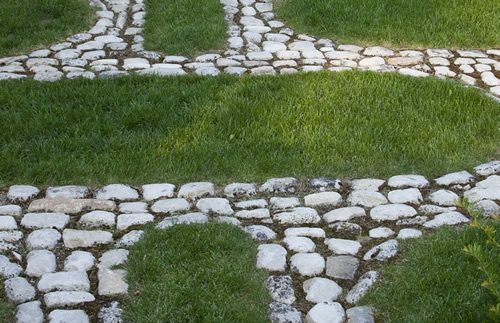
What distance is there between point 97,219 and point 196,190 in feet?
2.26

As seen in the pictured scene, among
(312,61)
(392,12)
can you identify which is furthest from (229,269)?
(392,12)

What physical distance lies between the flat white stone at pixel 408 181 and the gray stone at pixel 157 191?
147cm

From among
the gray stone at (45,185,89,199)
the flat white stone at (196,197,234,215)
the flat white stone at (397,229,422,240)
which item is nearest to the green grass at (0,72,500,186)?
the gray stone at (45,185,89,199)

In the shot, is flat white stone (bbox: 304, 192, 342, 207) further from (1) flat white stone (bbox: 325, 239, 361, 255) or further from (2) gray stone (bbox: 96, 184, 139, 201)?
(2) gray stone (bbox: 96, 184, 139, 201)

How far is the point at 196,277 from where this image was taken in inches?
131

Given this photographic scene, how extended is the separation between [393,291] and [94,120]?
2905 mm

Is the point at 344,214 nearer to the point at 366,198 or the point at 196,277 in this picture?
the point at 366,198

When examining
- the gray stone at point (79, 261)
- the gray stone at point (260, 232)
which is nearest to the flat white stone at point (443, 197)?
the gray stone at point (260, 232)

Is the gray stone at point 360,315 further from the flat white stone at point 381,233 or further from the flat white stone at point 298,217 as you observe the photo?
the flat white stone at point 298,217

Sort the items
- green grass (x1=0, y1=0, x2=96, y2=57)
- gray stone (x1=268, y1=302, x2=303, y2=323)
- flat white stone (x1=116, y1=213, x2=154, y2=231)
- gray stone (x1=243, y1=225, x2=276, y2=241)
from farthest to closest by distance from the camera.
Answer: green grass (x1=0, y1=0, x2=96, y2=57)
flat white stone (x1=116, y1=213, x2=154, y2=231)
gray stone (x1=243, y1=225, x2=276, y2=241)
gray stone (x1=268, y1=302, x2=303, y2=323)

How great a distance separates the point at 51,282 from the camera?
3.35 meters

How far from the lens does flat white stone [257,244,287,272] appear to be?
3.52 metres

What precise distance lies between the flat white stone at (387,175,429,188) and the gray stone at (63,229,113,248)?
189cm

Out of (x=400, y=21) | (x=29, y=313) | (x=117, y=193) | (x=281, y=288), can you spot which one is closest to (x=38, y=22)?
(x=117, y=193)
